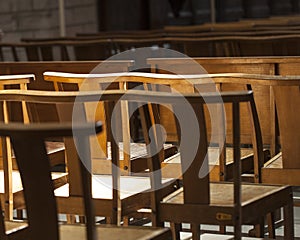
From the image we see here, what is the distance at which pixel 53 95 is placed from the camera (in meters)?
3.18

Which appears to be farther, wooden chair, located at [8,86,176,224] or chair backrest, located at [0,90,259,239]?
wooden chair, located at [8,86,176,224]

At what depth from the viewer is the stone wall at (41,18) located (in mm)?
11320

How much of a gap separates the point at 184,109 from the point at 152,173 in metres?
0.31

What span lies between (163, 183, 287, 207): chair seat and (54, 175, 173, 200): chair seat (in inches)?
7.9

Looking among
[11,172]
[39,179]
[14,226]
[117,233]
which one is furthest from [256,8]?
[39,179]

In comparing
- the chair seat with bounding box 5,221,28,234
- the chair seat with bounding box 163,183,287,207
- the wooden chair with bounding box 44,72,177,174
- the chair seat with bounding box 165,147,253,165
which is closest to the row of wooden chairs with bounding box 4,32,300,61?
the chair seat with bounding box 165,147,253,165

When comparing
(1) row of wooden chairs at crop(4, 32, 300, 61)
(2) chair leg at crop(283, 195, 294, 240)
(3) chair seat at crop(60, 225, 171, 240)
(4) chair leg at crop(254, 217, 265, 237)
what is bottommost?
(4) chair leg at crop(254, 217, 265, 237)

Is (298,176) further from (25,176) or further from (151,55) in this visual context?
(151,55)

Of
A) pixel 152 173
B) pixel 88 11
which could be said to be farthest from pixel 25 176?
pixel 88 11

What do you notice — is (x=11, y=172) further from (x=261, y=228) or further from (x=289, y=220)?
(x=261, y=228)

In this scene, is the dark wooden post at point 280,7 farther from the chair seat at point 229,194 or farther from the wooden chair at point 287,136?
the chair seat at point 229,194

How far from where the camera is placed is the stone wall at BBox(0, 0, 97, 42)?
11320 millimetres

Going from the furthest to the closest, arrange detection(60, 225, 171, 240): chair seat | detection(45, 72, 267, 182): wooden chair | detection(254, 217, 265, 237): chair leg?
detection(254, 217, 265, 237): chair leg, detection(45, 72, 267, 182): wooden chair, detection(60, 225, 171, 240): chair seat

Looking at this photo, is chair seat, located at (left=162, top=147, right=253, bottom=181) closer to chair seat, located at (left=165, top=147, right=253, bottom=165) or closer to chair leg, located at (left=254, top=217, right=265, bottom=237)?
chair seat, located at (left=165, top=147, right=253, bottom=165)
